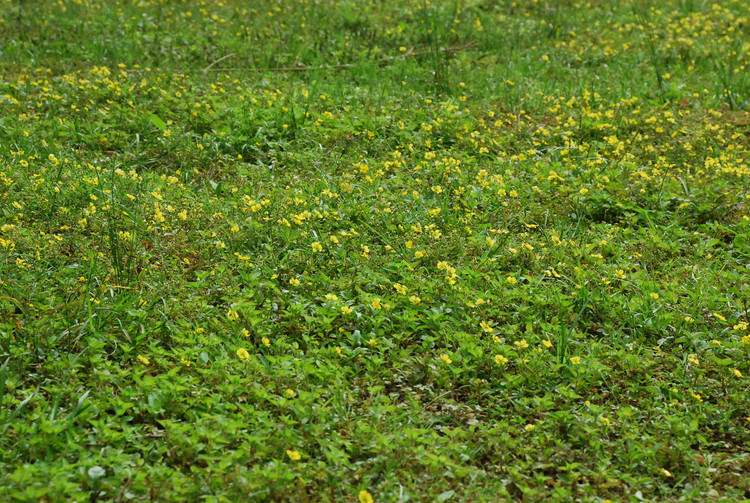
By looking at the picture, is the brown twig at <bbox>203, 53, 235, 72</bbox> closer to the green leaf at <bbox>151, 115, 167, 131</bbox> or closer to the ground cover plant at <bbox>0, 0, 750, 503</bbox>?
the ground cover plant at <bbox>0, 0, 750, 503</bbox>

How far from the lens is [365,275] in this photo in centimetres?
373

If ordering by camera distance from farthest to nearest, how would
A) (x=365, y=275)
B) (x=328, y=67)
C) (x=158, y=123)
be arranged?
(x=328, y=67) < (x=158, y=123) < (x=365, y=275)

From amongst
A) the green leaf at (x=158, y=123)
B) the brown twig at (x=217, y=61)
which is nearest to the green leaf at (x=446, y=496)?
the green leaf at (x=158, y=123)

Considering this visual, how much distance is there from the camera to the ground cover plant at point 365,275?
2.60m

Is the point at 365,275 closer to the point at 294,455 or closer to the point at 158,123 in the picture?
the point at 294,455

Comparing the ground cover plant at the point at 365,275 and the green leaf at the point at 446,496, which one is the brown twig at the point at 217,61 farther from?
the green leaf at the point at 446,496

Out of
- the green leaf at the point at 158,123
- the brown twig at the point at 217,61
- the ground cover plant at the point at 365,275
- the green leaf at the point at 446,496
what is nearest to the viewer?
the green leaf at the point at 446,496

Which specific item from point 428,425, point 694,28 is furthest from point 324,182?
point 694,28

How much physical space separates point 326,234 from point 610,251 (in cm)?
176

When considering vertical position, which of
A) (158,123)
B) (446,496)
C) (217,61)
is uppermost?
(217,61)

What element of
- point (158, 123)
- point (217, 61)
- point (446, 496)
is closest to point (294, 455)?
point (446, 496)

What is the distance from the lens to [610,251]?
414 cm

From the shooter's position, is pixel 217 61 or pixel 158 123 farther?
pixel 217 61

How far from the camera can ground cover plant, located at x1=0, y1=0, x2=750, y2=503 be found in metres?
2.60
